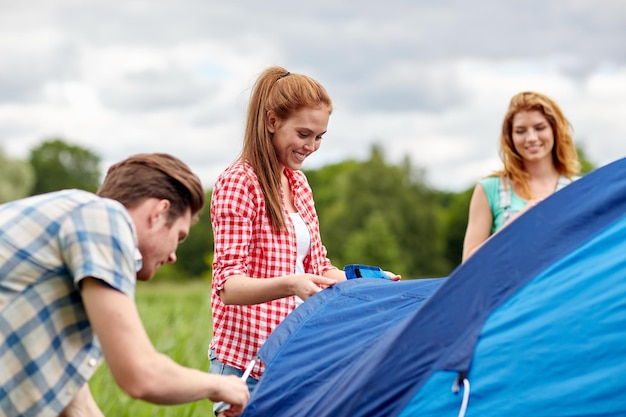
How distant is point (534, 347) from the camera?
2.61 metres

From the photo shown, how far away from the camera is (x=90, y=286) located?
2271mm

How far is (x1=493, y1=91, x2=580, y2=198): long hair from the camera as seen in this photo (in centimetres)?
499

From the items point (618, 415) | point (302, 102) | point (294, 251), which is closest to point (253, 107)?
point (302, 102)

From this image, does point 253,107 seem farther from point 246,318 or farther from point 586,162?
point 586,162

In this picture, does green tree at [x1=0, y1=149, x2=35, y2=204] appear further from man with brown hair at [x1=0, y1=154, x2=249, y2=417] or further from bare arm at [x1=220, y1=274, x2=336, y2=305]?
man with brown hair at [x1=0, y1=154, x2=249, y2=417]

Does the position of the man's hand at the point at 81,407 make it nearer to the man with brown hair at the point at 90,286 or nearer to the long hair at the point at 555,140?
the man with brown hair at the point at 90,286

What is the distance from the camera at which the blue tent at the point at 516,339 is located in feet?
8.45

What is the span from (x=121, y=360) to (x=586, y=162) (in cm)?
3840

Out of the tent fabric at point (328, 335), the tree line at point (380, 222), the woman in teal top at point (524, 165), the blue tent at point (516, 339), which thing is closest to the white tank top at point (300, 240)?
the tent fabric at point (328, 335)

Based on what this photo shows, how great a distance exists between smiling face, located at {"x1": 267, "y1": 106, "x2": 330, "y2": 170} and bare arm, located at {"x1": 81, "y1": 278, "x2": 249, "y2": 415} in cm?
124

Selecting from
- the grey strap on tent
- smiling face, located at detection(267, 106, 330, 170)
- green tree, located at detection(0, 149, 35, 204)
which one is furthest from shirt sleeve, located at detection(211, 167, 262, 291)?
green tree, located at detection(0, 149, 35, 204)

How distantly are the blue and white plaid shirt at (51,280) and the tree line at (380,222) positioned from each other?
3469 cm

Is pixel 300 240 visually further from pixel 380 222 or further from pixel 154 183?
pixel 380 222

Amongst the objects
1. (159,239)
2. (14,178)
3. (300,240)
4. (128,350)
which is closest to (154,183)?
(159,239)
